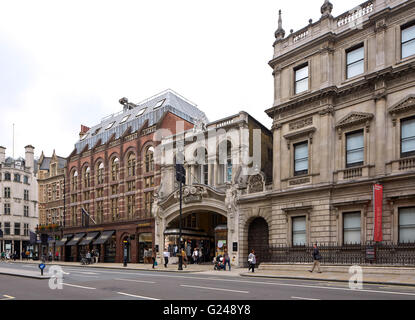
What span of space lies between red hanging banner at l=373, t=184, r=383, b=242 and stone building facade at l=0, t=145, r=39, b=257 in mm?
65624

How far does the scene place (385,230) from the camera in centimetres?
2219

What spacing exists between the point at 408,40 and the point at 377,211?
10.2 metres

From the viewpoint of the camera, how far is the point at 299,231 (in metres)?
26.7

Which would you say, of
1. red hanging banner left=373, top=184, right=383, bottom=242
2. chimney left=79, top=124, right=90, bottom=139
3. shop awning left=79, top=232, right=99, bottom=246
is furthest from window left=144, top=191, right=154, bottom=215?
red hanging banner left=373, top=184, right=383, bottom=242

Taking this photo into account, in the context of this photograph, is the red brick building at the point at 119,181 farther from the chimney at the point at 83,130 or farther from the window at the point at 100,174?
the chimney at the point at 83,130

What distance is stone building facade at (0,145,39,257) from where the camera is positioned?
7419cm

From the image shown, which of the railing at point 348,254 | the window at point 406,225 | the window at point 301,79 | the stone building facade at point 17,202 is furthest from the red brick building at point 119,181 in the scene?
the stone building facade at point 17,202

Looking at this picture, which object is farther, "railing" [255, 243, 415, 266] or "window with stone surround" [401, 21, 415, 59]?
"window with stone surround" [401, 21, 415, 59]

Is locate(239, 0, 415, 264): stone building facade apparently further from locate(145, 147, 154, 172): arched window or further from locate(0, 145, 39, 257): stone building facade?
locate(0, 145, 39, 257): stone building facade

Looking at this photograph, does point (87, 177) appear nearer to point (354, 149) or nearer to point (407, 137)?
point (354, 149)

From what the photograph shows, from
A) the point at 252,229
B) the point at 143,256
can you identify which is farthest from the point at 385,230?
the point at 143,256

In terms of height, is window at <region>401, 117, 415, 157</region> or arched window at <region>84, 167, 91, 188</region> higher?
window at <region>401, 117, 415, 157</region>
